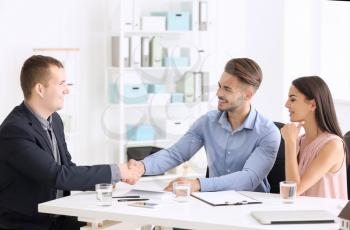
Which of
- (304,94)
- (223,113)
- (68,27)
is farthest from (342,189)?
(68,27)

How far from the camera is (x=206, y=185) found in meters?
3.18

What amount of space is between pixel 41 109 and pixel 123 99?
280 cm

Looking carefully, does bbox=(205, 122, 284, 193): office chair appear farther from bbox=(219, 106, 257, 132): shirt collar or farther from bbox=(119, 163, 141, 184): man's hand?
bbox=(119, 163, 141, 184): man's hand

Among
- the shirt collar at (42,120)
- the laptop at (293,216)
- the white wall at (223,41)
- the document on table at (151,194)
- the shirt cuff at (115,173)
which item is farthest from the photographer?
the white wall at (223,41)

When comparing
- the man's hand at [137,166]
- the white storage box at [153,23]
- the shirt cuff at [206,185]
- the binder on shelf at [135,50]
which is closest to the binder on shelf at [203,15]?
Answer: the white storage box at [153,23]

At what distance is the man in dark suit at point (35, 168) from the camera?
3068 millimetres

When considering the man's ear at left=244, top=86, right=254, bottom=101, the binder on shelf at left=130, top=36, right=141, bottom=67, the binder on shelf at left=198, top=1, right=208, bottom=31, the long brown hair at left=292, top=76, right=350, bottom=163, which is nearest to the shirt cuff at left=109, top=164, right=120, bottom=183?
the man's ear at left=244, top=86, right=254, bottom=101

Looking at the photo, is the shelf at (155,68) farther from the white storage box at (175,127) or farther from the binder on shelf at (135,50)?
the white storage box at (175,127)

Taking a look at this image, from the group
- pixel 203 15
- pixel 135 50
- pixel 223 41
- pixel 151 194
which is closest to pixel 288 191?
pixel 151 194

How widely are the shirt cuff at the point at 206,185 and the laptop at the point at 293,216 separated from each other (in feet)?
1.75

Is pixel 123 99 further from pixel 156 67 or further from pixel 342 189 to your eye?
pixel 342 189

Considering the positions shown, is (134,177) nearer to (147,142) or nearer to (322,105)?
(322,105)

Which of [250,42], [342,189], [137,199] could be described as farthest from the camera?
[250,42]

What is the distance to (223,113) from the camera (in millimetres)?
3527
